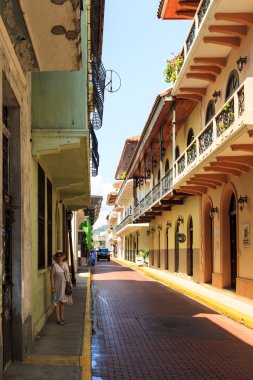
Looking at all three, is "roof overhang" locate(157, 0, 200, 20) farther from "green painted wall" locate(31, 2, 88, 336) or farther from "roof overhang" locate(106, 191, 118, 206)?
"roof overhang" locate(106, 191, 118, 206)

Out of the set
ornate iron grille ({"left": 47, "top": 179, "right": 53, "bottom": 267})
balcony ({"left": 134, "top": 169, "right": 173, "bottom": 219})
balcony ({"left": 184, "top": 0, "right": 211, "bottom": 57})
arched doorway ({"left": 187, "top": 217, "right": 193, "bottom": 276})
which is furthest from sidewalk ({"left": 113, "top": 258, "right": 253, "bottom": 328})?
balcony ({"left": 184, "top": 0, "right": 211, "bottom": 57})

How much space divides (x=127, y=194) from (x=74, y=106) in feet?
148

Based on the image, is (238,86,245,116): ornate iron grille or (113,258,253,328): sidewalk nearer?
(238,86,245,116): ornate iron grille

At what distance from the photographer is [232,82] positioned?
16.7 meters

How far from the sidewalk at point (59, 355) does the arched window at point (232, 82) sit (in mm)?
8410

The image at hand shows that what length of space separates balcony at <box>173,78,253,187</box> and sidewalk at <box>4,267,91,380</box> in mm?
5391

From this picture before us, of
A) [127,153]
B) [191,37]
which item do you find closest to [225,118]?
[191,37]

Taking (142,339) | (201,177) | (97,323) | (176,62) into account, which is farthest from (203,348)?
(176,62)

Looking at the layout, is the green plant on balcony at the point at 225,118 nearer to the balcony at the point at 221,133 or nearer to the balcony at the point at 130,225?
the balcony at the point at 221,133

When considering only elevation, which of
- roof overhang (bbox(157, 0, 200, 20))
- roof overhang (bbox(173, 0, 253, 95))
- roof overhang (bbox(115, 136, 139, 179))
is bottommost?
roof overhang (bbox(173, 0, 253, 95))

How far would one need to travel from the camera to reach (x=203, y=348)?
9055 mm

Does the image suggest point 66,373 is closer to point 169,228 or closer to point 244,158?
point 244,158

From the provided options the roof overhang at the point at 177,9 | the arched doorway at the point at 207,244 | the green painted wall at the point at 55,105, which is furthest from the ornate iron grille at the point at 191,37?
the green painted wall at the point at 55,105

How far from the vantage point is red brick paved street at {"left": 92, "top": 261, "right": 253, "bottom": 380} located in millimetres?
7477
